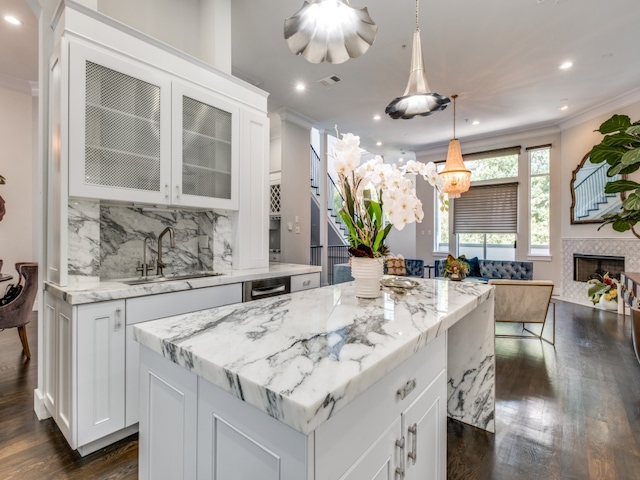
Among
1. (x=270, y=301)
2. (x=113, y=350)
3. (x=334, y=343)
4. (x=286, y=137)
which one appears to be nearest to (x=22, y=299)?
(x=113, y=350)

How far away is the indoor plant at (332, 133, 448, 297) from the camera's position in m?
1.32

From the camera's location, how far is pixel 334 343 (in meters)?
0.88

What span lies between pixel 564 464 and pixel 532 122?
6.32 metres

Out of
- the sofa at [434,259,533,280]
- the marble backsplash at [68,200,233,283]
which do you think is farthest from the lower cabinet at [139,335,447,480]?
the sofa at [434,259,533,280]

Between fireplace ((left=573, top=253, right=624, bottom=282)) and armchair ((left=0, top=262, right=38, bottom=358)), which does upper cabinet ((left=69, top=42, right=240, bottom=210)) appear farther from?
fireplace ((left=573, top=253, right=624, bottom=282))

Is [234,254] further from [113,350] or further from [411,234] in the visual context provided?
[411,234]

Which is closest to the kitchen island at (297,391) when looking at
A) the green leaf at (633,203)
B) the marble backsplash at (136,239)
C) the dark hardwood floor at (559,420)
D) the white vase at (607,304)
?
the dark hardwood floor at (559,420)

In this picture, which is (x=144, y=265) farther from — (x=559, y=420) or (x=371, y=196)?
(x=559, y=420)

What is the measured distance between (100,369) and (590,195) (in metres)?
7.41

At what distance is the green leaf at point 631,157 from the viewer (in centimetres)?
275

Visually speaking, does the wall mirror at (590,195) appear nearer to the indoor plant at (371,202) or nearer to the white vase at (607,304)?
the white vase at (607,304)

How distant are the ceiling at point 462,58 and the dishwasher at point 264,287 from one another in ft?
8.52

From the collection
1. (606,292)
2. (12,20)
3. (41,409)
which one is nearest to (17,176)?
(12,20)

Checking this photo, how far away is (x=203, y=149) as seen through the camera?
2.52 metres
